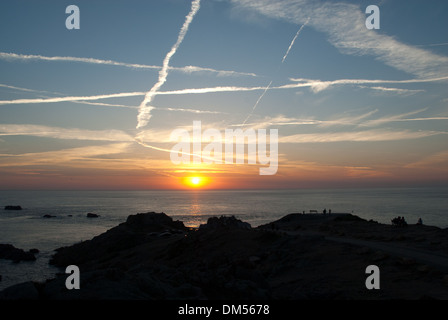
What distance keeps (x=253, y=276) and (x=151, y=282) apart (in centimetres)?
511

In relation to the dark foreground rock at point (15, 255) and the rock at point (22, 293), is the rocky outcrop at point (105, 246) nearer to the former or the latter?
the dark foreground rock at point (15, 255)

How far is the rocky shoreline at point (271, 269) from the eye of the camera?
11.5 meters

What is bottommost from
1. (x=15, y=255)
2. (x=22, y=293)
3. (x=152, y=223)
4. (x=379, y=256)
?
(x=15, y=255)

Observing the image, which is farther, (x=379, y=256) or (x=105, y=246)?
(x=105, y=246)

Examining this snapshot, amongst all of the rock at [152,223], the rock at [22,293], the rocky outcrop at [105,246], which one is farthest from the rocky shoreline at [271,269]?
the rock at [152,223]

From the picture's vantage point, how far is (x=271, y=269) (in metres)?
23.5

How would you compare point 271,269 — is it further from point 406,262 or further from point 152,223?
point 152,223

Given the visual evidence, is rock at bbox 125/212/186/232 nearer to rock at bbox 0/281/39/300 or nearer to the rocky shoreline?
the rocky shoreline

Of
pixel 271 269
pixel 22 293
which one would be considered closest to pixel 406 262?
pixel 271 269

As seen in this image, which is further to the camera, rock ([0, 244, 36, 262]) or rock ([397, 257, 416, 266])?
rock ([0, 244, 36, 262])

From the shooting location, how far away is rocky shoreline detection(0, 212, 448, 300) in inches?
451

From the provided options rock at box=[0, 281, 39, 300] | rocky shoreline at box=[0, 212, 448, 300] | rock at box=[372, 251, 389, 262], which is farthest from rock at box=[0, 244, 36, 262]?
rock at box=[372, 251, 389, 262]
